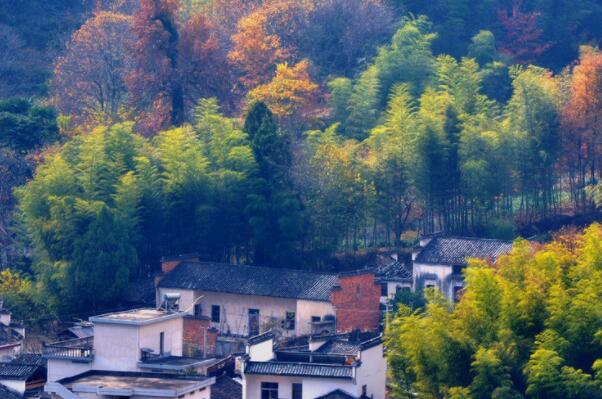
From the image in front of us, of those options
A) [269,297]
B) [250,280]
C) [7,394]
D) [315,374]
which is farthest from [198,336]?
[7,394]

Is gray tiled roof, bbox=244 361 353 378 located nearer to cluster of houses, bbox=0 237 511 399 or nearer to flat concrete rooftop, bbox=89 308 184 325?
cluster of houses, bbox=0 237 511 399

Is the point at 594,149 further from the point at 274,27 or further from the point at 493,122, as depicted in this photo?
the point at 274,27

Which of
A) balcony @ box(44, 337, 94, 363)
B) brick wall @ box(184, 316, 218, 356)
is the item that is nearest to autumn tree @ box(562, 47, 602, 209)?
brick wall @ box(184, 316, 218, 356)

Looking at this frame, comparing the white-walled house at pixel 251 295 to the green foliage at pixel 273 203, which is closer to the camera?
the white-walled house at pixel 251 295

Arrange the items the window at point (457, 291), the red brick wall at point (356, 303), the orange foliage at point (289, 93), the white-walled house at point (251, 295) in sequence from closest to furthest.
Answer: the red brick wall at point (356, 303), the white-walled house at point (251, 295), the window at point (457, 291), the orange foliage at point (289, 93)

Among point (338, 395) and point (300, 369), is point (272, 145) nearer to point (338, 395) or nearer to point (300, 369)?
point (300, 369)

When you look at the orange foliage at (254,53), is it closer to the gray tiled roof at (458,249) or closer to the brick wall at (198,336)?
the gray tiled roof at (458,249)

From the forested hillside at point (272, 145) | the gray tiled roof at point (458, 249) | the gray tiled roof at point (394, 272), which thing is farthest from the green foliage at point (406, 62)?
the gray tiled roof at point (458, 249)
